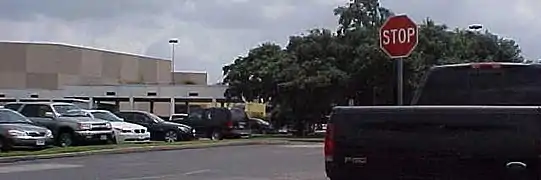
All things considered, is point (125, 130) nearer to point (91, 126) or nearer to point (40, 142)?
point (91, 126)

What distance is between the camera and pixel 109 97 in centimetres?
8331

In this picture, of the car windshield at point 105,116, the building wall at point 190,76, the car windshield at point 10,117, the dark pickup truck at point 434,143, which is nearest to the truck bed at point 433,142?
the dark pickup truck at point 434,143

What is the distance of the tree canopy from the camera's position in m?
43.5

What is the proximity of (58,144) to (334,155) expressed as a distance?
71.6ft

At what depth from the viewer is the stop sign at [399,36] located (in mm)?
16266

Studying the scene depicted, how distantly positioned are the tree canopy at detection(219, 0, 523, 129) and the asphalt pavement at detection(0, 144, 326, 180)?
16662 mm

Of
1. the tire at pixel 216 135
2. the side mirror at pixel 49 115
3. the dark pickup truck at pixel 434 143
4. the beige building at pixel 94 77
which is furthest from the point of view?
the beige building at pixel 94 77

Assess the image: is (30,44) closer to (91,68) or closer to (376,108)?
(91,68)

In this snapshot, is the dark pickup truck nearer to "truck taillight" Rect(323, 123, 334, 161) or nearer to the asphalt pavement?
"truck taillight" Rect(323, 123, 334, 161)

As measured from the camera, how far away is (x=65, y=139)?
29.4 meters

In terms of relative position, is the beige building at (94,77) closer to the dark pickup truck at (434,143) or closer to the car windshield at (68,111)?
the car windshield at (68,111)

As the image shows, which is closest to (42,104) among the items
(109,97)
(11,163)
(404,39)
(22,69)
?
(11,163)

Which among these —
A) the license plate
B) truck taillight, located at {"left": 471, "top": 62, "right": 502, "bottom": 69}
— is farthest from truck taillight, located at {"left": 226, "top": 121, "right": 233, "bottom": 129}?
truck taillight, located at {"left": 471, "top": 62, "right": 502, "bottom": 69}

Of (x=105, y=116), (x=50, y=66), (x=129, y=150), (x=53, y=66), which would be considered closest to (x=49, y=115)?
(x=105, y=116)
